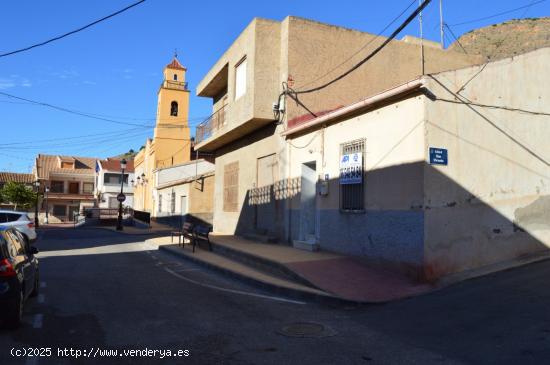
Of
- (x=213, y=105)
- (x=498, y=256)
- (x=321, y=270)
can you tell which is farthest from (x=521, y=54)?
(x=213, y=105)

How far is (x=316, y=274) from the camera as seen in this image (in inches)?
404

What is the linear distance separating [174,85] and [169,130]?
4.92m

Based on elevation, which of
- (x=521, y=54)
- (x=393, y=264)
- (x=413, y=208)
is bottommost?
(x=393, y=264)

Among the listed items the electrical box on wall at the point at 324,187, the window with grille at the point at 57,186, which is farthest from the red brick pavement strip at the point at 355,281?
the window with grille at the point at 57,186

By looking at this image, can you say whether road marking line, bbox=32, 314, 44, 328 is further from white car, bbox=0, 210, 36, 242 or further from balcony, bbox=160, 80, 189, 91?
balcony, bbox=160, 80, 189, 91

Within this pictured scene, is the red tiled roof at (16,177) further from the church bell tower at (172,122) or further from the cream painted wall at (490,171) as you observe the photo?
the cream painted wall at (490,171)

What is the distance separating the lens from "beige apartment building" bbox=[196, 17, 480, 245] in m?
16.1

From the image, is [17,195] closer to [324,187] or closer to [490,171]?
[324,187]

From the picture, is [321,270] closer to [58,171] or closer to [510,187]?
[510,187]

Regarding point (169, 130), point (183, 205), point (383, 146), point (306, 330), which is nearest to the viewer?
point (306, 330)

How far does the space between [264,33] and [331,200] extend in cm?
727

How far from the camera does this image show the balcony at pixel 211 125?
21.1m

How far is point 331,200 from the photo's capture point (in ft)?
41.9

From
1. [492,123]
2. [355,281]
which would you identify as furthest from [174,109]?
[355,281]
